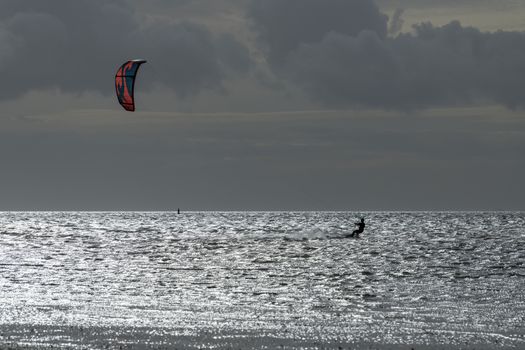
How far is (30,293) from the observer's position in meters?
27.7

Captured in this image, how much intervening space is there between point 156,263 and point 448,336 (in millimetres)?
28639

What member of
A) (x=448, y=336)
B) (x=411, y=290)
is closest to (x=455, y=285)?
(x=411, y=290)

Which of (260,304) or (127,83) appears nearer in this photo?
(260,304)

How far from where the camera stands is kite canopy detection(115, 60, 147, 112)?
36.5 m

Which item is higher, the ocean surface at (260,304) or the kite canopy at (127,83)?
the kite canopy at (127,83)

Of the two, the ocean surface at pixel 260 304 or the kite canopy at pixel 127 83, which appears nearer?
the ocean surface at pixel 260 304

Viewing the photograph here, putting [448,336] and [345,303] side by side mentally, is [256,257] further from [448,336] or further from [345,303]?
[448,336]

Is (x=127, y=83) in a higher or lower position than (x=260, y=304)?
higher

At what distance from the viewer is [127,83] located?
1464 inches

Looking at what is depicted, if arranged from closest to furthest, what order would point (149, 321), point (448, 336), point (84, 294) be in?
point (448, 336) → point (149, 321) → point (84, 294)

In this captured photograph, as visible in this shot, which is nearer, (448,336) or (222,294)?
(448,336)

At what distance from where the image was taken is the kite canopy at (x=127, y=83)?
1438 inches

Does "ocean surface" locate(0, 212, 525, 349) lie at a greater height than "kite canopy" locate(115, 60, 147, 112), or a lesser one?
lesser

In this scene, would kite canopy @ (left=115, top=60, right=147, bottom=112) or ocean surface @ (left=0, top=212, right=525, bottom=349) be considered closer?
ocean surface @ (left=0, top=212, right=525, bottom=349)
